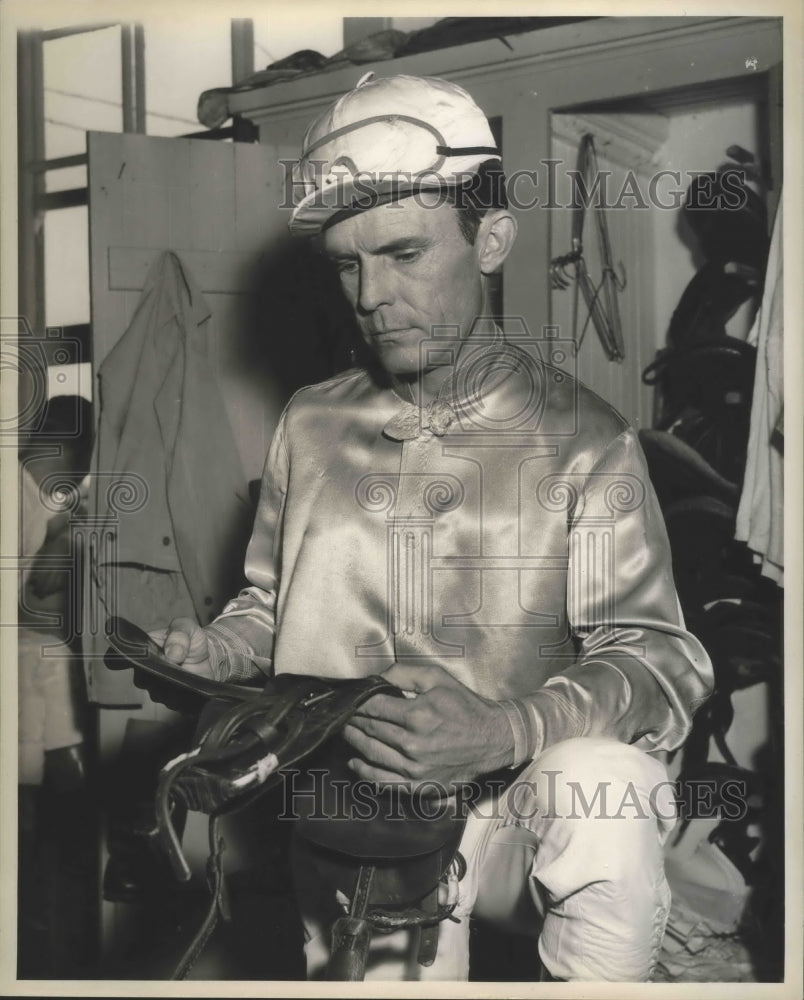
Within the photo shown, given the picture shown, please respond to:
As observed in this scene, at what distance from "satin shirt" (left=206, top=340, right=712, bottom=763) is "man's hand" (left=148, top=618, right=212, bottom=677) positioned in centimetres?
2

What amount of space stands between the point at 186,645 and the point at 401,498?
0.31 meters

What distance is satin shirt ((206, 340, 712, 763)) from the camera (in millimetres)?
1494

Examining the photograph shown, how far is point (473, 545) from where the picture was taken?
156 centimetres

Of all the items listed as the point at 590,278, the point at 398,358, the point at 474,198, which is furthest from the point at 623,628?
the point at 590,278

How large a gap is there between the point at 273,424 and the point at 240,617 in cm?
49

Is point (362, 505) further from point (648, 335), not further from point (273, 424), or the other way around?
point (648, 335)

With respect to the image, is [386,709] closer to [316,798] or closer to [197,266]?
[316,798]

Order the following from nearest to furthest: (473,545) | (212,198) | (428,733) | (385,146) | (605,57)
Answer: (428,733) → (385,146) → (473,545) → (605,57) → (212,198)

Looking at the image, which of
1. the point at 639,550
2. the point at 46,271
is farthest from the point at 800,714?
the point at 46,271

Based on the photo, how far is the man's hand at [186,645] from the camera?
1508mm

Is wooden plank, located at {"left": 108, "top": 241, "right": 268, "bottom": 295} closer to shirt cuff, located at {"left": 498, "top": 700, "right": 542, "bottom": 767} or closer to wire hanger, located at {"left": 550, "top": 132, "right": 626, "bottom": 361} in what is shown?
wire hanger, located at {"left": 550, "top": 132, "right": 626, "bottom": 361}

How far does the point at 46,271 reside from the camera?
6.93 ft

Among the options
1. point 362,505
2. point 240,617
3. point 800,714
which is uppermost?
point 362,505

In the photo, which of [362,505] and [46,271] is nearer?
[362,505]
